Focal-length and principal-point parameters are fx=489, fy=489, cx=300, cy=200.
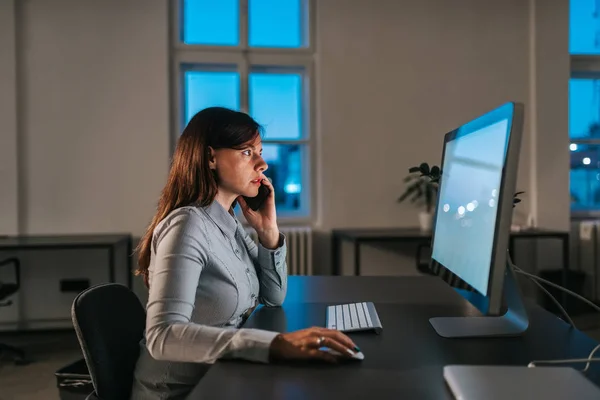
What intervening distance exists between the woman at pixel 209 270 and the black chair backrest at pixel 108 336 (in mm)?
38

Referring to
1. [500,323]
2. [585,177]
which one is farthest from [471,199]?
[585,177]

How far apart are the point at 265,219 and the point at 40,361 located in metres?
2.39

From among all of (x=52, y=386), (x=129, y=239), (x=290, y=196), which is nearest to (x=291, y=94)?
(x=290, y=196)

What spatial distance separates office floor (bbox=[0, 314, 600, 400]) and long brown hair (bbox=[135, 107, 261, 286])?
1.83m

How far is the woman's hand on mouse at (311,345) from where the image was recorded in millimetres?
890

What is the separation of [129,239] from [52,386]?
4.32 ft

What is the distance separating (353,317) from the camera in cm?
122

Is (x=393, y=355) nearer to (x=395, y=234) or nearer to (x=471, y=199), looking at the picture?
(x=471, y=199)

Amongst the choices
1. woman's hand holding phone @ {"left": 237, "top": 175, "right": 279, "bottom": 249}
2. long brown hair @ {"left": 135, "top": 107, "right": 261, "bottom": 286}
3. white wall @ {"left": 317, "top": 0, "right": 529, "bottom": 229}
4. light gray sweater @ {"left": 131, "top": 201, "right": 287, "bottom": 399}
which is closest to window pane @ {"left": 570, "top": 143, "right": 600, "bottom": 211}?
white wall @ {"left": 317, "top": 0, "right": 529, "bottom": 229}

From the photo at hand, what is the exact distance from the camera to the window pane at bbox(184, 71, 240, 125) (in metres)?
4.20

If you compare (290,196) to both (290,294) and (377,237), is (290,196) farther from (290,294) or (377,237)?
(290,294)

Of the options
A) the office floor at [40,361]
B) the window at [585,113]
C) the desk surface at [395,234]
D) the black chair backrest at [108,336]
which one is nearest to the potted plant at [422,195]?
the desk surface at [395,234]

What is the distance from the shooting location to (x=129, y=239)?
3783 millimetres

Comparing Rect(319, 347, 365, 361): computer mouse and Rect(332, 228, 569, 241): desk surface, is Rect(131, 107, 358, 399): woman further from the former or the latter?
Rect(332, 228, 569, 241): desk surface
